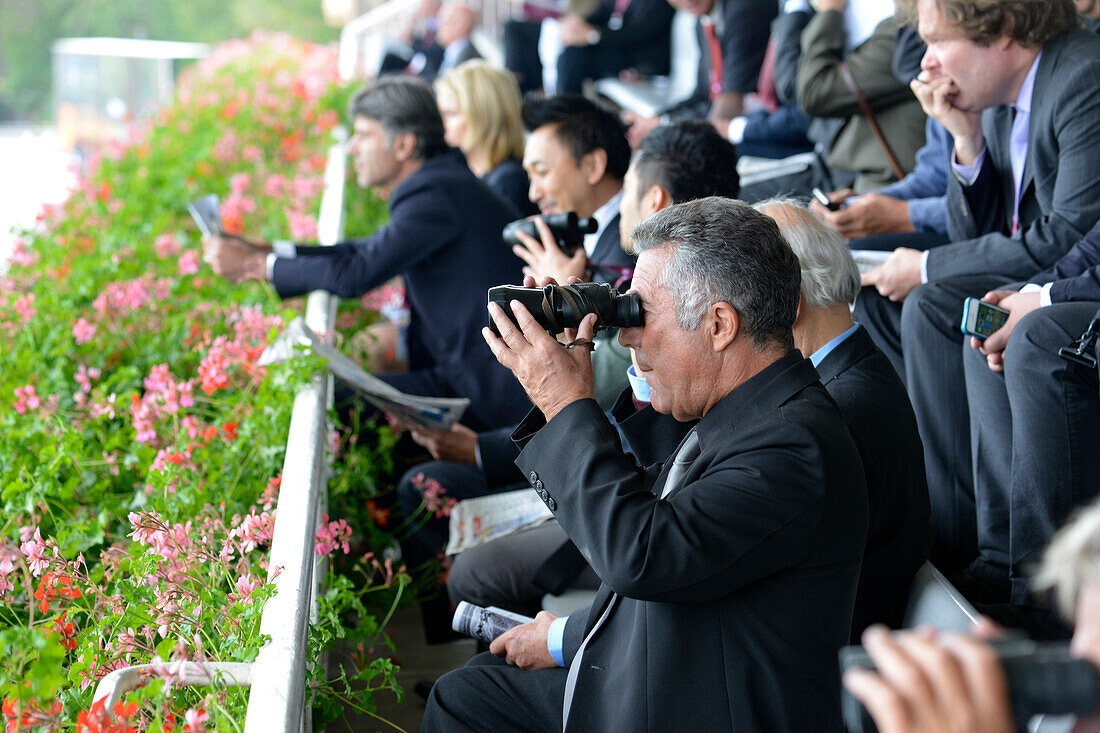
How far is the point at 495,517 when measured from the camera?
2613 millimetres

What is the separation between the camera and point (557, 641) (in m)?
1.83

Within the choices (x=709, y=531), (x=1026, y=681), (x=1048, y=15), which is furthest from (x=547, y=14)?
(x=1026, y=681)

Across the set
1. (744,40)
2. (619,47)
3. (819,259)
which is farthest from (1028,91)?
(619,47)

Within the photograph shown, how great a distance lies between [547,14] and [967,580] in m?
7.57

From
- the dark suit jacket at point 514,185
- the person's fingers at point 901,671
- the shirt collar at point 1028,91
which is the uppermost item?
the shirt collar at point 1028,91

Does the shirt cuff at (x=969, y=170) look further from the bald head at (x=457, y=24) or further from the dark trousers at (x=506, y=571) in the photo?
the bald head at (x=457, y=24)

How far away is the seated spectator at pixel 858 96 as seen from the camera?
3500 millimetres

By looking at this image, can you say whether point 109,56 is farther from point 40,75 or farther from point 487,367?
point 487,367

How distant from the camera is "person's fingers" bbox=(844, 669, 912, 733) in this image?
759 mm

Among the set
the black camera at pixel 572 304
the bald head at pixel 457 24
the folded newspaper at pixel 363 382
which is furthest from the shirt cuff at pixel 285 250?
the bald head at pixel 457 24

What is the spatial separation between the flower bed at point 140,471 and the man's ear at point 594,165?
3.56 ft

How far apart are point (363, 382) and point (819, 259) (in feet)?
3.99

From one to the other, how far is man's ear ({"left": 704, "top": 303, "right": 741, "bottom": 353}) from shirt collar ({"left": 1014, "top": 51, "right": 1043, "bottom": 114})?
4.59 feet

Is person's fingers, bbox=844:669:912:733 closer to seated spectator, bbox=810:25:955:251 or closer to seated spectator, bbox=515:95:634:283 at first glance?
seated spectator, bbox=810:25:955:251
